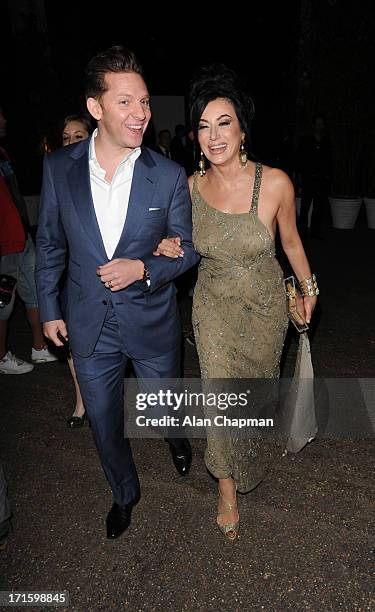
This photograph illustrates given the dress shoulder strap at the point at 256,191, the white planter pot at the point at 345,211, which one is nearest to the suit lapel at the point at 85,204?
the dress shoulder strap at the point at 256,191

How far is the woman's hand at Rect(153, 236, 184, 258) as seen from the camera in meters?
2.46

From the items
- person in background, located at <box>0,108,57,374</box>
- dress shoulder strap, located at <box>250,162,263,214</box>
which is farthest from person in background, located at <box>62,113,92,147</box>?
dress shoulder strap, located at <box>250,162,263,214</box>

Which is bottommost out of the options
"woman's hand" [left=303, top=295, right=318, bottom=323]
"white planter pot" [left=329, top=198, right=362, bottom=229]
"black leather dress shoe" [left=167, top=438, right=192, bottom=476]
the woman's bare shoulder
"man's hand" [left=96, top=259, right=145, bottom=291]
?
"white planter pot" [left=329, top=198, right=362, bottom=229]

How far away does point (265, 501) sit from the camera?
3043 millimetres

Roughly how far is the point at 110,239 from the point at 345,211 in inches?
361

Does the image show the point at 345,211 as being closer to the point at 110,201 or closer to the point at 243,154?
the point at 243,154

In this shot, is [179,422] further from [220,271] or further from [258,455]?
[220,271]

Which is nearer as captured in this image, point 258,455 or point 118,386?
point 118,386

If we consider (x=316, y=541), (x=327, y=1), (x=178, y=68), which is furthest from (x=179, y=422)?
(x=178, y=68)

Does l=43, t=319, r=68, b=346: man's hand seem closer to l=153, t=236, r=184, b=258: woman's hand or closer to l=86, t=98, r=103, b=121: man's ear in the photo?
l=153, t=236, r=184, b=258: woman's hand

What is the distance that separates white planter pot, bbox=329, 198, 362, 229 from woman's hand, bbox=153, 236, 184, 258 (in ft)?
29.2

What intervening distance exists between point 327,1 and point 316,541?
10.3m

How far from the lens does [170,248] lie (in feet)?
8.07

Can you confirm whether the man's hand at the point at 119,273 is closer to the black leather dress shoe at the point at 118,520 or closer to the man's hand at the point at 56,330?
the man's hand at the point at 56,330
